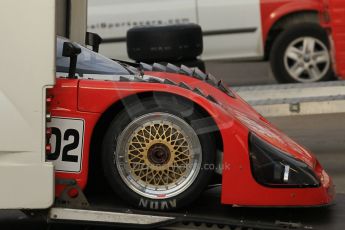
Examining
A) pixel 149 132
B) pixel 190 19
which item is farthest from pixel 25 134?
pixel 190 19

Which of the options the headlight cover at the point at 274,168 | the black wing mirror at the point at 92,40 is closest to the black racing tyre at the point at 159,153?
the headlight cover at the point at 274,168

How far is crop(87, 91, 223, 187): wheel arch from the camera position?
15.3 ft

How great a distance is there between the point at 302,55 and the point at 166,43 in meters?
2.78

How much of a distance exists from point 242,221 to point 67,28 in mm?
2272

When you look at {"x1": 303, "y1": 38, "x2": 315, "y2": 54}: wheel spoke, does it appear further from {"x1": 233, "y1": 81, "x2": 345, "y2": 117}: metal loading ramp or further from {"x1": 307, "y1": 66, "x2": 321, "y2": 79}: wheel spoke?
{"x1": 233, "y1": 81, "x2": 345, "y2": 117}: metal loading ramp

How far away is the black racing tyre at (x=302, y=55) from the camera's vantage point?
11.5 meters

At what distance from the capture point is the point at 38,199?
A: 4.50 metres

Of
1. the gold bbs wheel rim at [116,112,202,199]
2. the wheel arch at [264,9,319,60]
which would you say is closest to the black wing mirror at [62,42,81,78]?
the gold bbs wheel rim at [116,112,202,199]

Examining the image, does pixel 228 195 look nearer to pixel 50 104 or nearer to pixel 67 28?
pixel 50 104

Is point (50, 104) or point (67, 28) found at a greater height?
point (67, 28)

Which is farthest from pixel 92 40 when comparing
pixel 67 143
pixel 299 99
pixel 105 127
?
pixel 299 99

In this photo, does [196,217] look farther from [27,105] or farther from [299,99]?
[299,99]

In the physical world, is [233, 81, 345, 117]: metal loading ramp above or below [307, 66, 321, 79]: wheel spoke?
below

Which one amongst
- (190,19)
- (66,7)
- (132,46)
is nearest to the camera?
(66,7)
